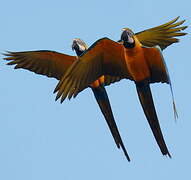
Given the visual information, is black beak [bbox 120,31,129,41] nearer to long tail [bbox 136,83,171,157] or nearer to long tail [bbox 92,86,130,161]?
long tail [bbox 136,83,171,157]

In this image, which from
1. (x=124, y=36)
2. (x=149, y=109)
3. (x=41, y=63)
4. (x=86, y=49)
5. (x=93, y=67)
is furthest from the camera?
(x=41, y=63)

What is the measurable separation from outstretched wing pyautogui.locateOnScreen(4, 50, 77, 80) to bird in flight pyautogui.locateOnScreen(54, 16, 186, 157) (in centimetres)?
152

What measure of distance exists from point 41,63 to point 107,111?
82.6 inches

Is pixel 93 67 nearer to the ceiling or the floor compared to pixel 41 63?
nearer to the floor

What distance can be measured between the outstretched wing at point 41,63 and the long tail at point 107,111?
104cm

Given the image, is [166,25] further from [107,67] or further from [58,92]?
[58,92]

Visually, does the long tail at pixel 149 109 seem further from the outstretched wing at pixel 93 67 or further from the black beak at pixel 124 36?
the black beak at pixel 124 36

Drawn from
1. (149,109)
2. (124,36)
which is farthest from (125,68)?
(149,109)

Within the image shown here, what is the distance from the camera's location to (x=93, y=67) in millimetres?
17172

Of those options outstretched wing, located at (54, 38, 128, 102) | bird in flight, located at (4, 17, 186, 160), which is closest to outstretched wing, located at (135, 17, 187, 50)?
bird in flight, located at (4, 17, 186, 160)

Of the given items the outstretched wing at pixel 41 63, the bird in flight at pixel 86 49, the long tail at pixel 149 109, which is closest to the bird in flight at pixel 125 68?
the long tail at pixel 149 109

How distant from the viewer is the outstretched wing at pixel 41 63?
61.0 feet

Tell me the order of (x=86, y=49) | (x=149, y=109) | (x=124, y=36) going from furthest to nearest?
1. (x=86, y=49)
2. (x=149, y=109)
3. (x=124, y=36)

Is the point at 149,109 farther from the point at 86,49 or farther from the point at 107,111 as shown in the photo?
the point at 86,49
